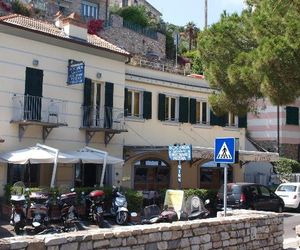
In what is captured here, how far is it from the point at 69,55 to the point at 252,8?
30.1ft

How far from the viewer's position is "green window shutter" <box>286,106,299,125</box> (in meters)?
38.9

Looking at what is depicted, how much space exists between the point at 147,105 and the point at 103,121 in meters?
3.49

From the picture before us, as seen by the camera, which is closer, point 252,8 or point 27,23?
point 252,8

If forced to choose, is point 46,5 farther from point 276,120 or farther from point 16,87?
point 16,87

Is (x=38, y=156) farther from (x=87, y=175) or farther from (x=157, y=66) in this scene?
(x=157, y=66)

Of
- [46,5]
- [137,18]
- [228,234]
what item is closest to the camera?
[228,234]

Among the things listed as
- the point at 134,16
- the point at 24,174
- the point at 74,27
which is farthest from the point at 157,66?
the point at 134,16

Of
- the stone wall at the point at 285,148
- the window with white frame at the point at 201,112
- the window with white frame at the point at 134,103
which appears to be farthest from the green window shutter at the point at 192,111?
the stone wall at the point at 285,148

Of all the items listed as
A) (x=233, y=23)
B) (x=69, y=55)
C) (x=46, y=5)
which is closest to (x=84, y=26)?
(x=69, y=55)

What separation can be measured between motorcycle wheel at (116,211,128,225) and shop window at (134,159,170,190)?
8.65 m

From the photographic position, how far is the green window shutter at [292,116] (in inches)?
1532

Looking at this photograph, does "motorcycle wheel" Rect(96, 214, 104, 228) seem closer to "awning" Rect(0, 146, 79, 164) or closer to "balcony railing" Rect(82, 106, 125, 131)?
"awning" Rect(0, 146, 79, 164)

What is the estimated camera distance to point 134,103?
2614 cm

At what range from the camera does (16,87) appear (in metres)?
20.6
